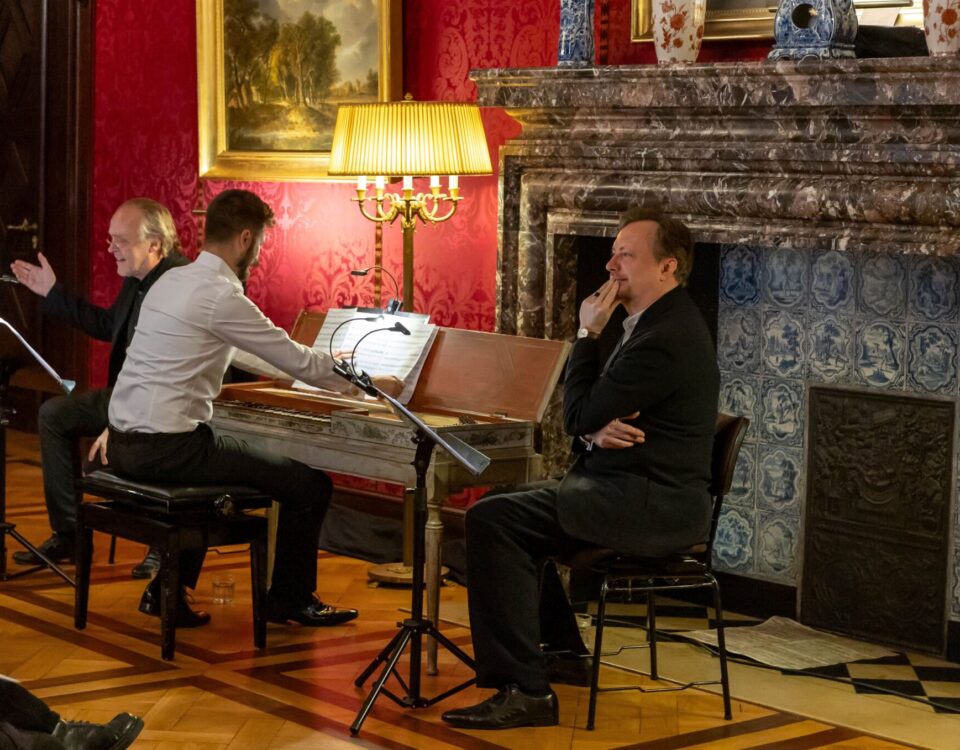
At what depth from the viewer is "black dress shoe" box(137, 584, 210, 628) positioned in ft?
16.9

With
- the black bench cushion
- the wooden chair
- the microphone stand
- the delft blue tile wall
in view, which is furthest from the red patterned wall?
the microphone stand

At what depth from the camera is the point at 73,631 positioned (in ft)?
16.5

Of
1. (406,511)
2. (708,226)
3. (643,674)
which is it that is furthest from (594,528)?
(406,511)

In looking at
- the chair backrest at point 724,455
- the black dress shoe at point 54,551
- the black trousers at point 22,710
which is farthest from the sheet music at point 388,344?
the black trousers at point 22,710

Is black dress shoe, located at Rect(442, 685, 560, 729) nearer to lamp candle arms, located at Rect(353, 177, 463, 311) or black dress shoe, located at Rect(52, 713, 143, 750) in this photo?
black dress shoe, located at Rect(52, 713, 143, 750)

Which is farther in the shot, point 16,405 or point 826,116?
point 16,405

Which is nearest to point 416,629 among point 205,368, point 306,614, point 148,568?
point 306,614

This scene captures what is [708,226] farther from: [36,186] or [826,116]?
[36,186]

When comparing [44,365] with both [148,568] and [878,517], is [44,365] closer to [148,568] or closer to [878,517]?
[148,568]

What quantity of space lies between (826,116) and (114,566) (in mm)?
2995

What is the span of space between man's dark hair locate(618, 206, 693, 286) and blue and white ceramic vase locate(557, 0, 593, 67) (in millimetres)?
1126

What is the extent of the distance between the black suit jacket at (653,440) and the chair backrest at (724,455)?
0.15 m

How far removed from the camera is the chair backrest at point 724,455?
Answer: 439 centimetres

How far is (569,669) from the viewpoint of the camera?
182 inches
